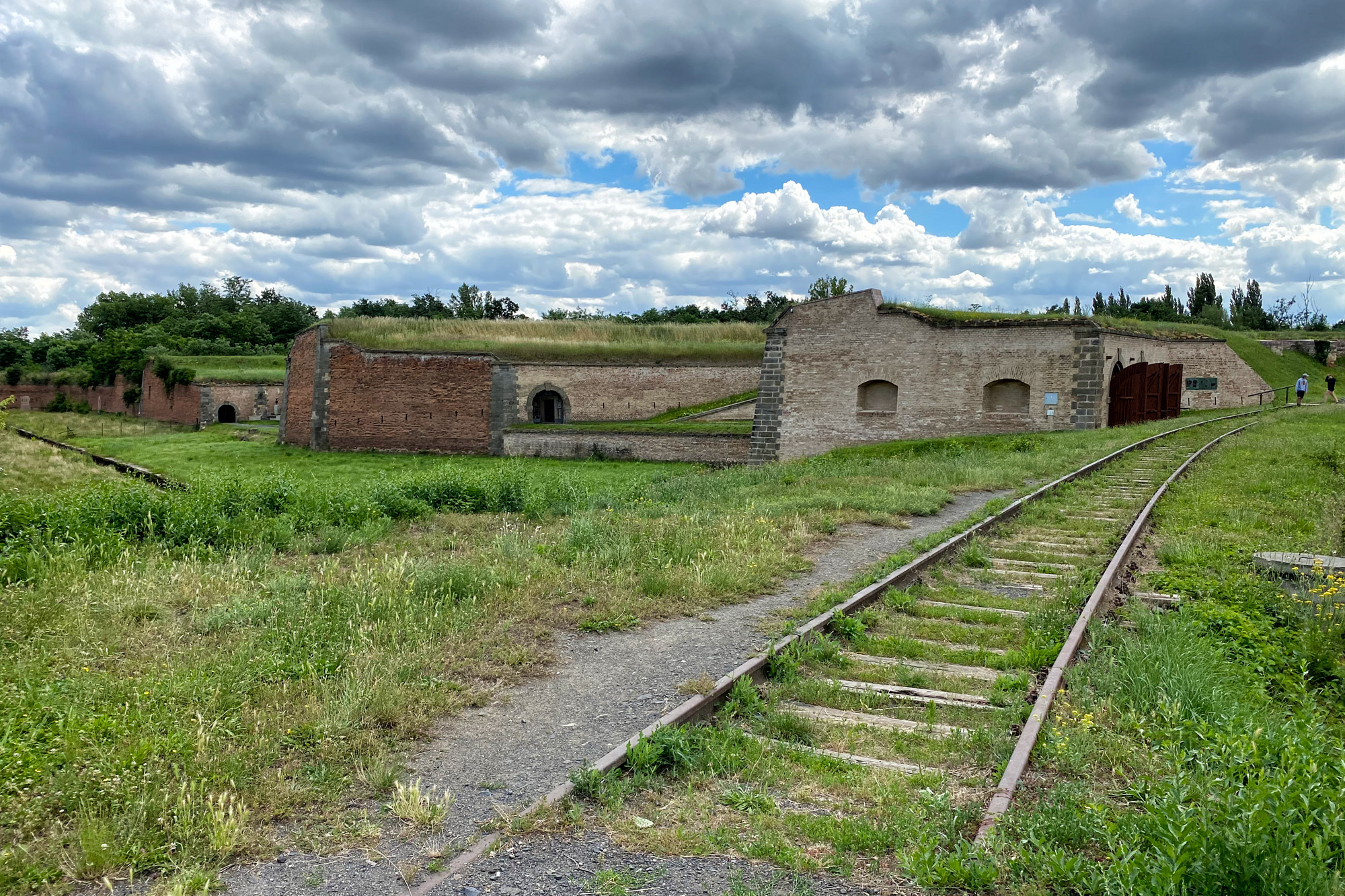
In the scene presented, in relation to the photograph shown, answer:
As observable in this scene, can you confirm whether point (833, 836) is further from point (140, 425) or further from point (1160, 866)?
point (140, 425)

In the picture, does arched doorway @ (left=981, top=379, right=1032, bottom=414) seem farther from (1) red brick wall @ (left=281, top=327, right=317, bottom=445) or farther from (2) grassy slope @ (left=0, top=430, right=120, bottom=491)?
(1) red brick wall @ (left=281, top=327, right=317, bottom=445)

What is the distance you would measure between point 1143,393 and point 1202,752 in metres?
25.5

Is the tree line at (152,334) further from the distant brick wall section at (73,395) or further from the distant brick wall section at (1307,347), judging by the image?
the distant brick wall section at (1307,347)

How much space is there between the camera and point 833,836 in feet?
11.9

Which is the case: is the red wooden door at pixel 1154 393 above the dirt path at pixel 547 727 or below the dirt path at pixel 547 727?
above

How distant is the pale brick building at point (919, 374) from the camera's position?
78.2 feet

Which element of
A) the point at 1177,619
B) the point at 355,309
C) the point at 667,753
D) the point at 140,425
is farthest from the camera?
the point at 355,309

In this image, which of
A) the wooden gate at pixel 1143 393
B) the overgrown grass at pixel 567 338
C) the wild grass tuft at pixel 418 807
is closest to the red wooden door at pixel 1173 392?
the wooden gate at pixel 1143 393

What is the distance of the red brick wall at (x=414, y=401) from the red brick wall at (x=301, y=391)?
1849mm

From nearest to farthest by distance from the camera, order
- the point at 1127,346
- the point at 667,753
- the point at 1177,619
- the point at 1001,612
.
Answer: the point at 667,753, the point at 1177,619, the point at 1001,612, the point at 1127,346

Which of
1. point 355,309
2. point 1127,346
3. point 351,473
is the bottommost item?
point 351,473

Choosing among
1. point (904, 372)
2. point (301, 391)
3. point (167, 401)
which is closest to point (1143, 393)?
point (904, 372)

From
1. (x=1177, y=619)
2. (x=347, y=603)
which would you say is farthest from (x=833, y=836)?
(x=347, y=603)

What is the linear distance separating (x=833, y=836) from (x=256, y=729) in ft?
9.98
